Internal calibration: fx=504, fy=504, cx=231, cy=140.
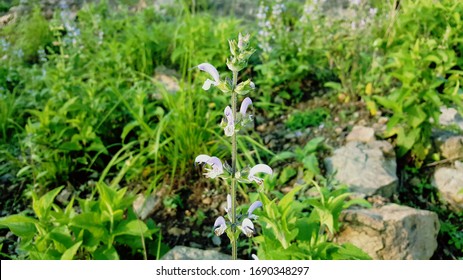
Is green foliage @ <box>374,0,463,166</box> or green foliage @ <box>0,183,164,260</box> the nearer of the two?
green foliage @ <box>0,183,164,260</box>

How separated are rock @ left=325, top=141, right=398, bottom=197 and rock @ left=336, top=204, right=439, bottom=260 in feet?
0.99

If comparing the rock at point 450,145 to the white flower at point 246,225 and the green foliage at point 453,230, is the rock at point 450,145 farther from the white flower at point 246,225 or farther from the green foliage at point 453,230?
the white flower at point 246,225

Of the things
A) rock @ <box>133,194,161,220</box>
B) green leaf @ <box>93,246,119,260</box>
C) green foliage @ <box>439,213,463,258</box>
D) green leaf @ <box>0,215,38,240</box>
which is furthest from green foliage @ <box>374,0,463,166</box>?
green leaf @ <box>0,215,38,240</box>

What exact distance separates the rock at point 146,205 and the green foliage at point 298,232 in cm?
86

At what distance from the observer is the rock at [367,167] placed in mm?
2678

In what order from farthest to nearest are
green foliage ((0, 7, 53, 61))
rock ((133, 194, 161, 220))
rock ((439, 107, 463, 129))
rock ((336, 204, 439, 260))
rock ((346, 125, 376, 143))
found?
green foliage ((0, 7, 53, 61))
rock ((439, 107, 463, 129))
rock ((346, 125, 376, 143))
rock ((133, 194, 161, 220))
rock ((336, 204, 439, 260))

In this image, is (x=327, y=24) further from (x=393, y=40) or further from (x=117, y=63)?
(x=117, y=63)

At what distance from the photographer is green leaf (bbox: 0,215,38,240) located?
2.04 m

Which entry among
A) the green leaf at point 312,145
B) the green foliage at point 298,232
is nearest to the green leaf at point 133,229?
the green foliage at point 298,232

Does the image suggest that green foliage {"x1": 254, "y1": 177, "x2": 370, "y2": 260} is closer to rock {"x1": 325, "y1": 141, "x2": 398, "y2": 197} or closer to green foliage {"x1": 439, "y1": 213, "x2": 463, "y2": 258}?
rock {"x1": 325, "y1": 141, "x2": 398, "y2": 197}

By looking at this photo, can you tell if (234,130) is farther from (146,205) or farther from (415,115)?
(415,115)

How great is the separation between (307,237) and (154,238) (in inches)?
33.8

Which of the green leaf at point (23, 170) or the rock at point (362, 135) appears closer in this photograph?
the green leaf at point (23, 170)

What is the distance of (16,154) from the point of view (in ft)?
10.1
